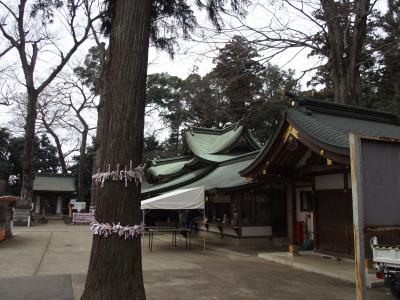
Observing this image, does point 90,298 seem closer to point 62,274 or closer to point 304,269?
point 62,274

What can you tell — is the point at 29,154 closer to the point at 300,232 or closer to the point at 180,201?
the point at 180,201

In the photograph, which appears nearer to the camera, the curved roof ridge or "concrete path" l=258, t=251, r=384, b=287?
"concrete path" l=258, t=251, r=384, b=287

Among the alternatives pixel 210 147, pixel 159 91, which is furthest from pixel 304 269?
pixel 159 91

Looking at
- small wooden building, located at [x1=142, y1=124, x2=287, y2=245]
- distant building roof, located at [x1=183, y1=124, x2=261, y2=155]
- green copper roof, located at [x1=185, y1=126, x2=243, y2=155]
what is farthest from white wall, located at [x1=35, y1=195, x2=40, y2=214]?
green copper roof, located at [x1=185, y1=126, x2=243, y2=155]

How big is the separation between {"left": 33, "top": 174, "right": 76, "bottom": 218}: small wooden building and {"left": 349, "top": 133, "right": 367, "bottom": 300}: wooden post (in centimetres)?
3872

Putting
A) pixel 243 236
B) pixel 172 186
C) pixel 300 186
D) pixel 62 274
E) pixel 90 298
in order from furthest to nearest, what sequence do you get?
pixel 172 186 < pixel 243 236 < pixel 300 186 < pixel 62 274 < pixel 90 298

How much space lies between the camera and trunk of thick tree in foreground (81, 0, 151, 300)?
470cm

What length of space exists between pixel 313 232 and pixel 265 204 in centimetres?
357

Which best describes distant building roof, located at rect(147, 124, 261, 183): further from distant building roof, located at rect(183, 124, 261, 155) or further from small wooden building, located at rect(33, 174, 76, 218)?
small wooden building, located at rect(33, 174, 76, 218)

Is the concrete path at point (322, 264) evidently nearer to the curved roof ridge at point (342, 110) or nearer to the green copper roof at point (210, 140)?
the curved roof ridge at point (342, 110)

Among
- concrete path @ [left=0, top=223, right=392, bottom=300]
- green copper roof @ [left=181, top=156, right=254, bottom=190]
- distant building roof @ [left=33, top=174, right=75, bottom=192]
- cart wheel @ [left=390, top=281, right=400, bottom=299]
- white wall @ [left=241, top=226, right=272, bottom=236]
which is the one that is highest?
distant building roof @ [left=33, top=174, right=75, bottom=192]

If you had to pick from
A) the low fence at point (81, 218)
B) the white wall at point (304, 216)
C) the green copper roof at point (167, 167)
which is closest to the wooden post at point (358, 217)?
the white wall at point (304, 216)

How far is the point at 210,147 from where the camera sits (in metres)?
26.2

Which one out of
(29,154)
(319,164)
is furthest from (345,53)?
(29,154)
